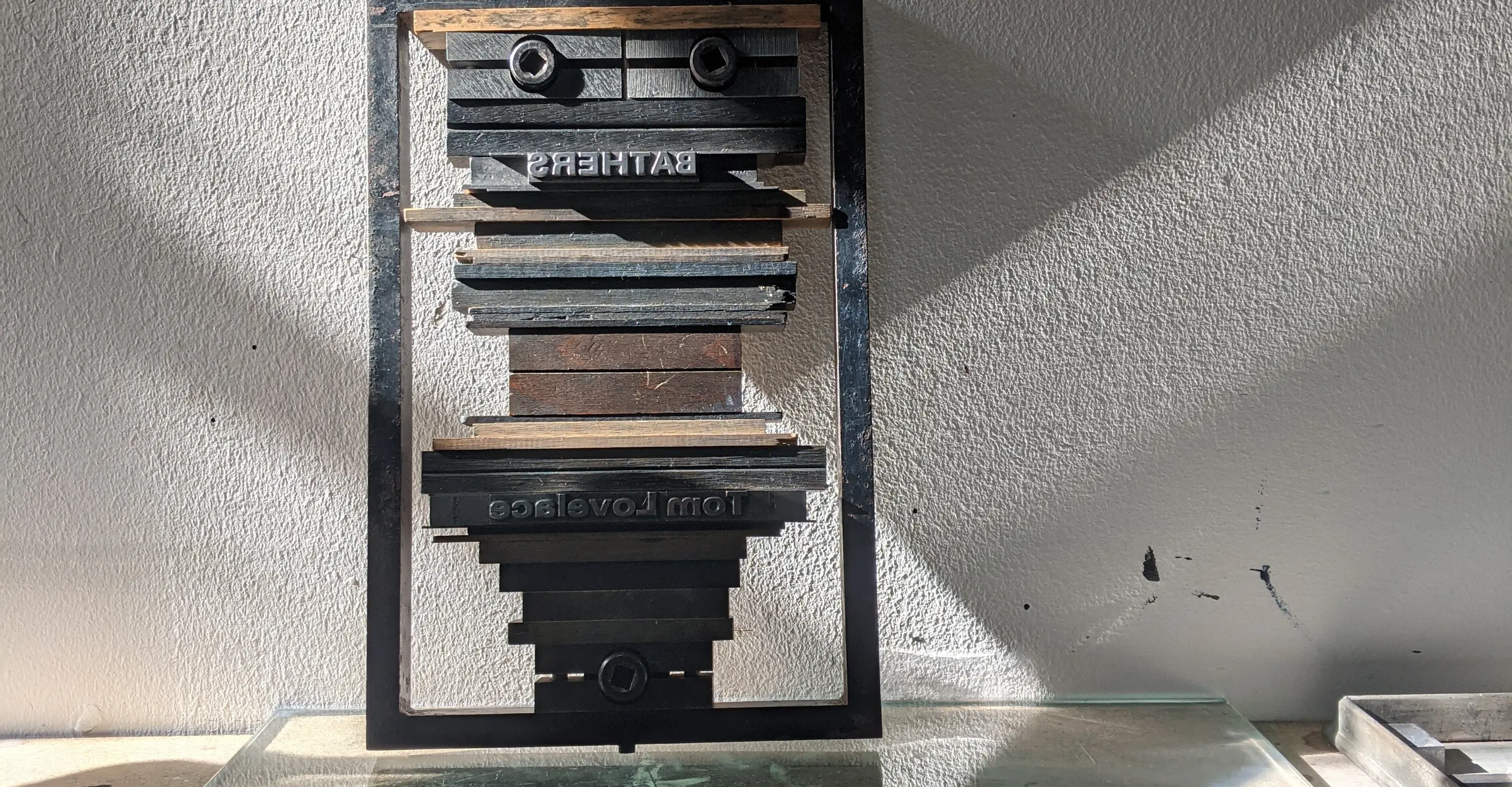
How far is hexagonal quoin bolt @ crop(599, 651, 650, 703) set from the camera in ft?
4.94

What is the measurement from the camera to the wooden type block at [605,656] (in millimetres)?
1516

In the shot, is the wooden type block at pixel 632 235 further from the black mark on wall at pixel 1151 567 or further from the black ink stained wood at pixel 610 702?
the black mark on wall at pixel 1151 567

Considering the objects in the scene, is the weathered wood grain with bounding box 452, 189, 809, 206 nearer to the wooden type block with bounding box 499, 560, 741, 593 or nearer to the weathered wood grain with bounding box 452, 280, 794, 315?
the weathered wood grain with bounding box 452, 280, 794, 315

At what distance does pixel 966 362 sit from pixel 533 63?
862 millimetres

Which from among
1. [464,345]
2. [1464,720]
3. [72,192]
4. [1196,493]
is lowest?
[1464,720]

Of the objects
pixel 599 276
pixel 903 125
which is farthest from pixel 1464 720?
pixel 599 276

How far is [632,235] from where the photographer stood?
148 cm

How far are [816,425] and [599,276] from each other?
53 centimetres

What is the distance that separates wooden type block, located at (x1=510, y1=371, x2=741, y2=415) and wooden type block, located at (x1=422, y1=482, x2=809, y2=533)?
120mm

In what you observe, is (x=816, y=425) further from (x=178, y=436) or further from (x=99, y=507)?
(x=99, y=507)

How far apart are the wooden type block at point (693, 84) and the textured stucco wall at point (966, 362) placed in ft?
1.08

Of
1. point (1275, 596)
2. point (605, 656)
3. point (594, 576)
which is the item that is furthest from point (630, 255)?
point (1275, 596)

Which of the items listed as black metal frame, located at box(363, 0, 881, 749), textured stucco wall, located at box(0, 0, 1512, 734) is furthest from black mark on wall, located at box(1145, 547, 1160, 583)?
black metal frame, located at box(363, 0, 881, 749)

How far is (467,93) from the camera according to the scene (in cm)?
143
